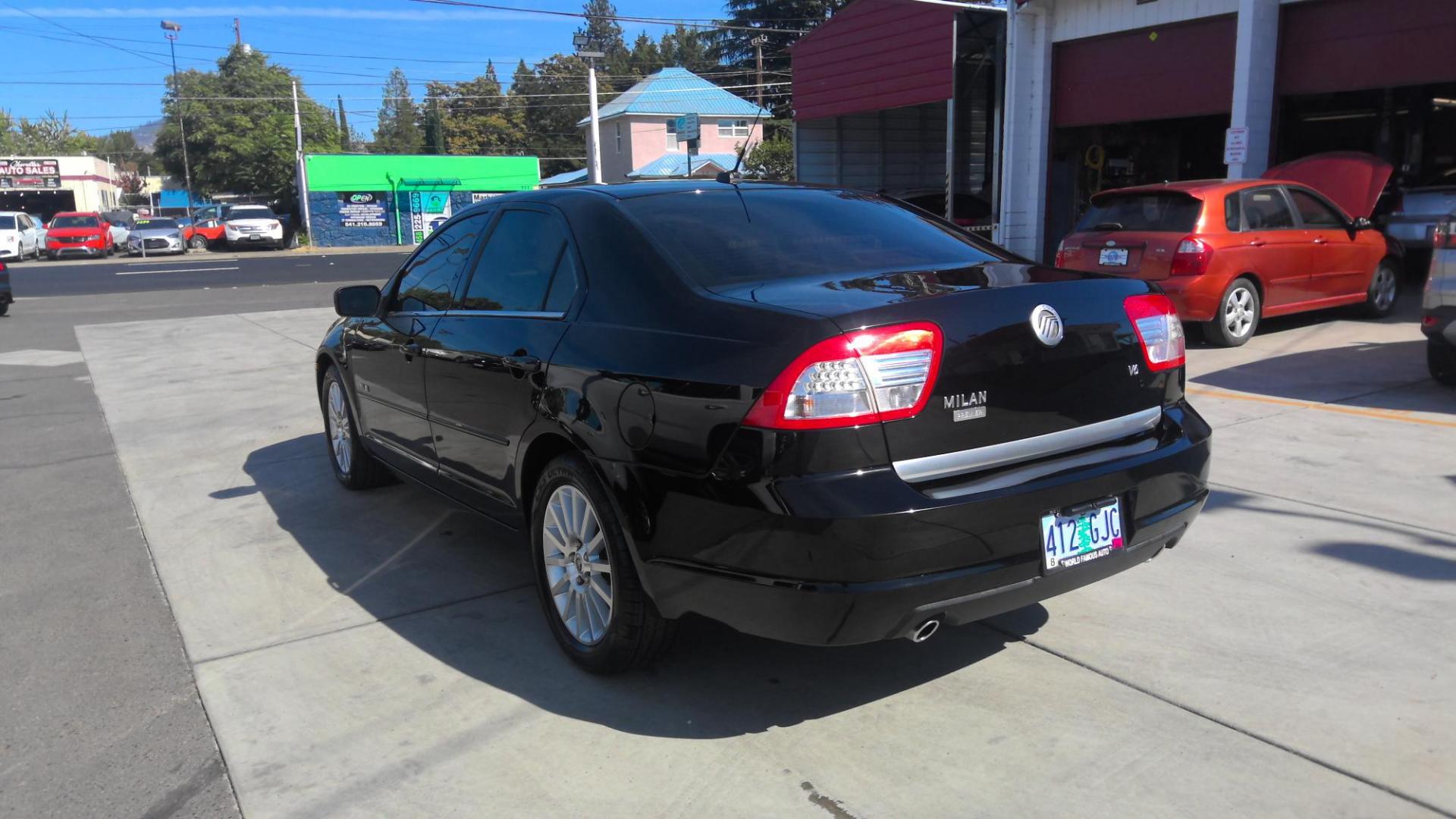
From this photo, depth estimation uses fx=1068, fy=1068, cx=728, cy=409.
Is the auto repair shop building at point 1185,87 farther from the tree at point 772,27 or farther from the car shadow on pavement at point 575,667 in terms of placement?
the tree at point 772,27

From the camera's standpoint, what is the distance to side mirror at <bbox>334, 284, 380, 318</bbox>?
5.36m

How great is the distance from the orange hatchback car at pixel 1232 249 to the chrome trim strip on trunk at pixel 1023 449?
5923 mm

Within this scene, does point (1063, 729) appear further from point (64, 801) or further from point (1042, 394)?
point (64, 801)

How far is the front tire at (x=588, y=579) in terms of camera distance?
344 cm

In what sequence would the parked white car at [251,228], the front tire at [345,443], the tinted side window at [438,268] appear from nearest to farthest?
the tinted side window at [438,268] < the front tire at [345,443] < the parked white car at [251,228]

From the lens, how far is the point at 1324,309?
11.6 meters

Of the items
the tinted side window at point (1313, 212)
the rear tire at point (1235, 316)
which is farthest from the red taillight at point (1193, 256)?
the tinted side window at point (1313, 212)

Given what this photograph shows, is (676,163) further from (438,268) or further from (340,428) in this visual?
(438,268)

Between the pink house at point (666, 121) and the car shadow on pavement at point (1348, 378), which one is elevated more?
the pink house at point (666, 121)

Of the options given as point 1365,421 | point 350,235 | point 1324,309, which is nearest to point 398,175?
point 350,235

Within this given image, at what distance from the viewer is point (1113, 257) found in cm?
973

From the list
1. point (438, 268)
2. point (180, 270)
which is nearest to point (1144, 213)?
point (438, 268)

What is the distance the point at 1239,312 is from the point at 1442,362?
214 cm

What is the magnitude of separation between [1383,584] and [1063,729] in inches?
74.0
